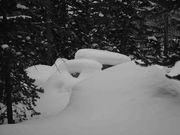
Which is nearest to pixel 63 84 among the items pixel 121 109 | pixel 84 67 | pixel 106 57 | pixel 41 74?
pixel 84 67

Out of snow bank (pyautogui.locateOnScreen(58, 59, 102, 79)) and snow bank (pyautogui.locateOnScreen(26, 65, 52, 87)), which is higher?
snow bank (pyautogui.locateOnScreen(58, 59, 102, 79))

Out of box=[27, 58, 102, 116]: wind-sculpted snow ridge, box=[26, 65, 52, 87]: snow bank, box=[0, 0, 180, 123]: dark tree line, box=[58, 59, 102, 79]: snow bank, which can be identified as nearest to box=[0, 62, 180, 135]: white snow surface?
box=[0, 0, 180, 123]: dark tree line

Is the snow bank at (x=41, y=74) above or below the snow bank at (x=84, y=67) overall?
below

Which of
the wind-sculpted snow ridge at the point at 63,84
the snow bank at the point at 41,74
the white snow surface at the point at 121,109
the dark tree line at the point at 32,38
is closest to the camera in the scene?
the white snow surface at the point at 121,109

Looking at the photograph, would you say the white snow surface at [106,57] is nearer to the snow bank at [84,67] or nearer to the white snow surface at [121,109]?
the snow bank at [84,67]

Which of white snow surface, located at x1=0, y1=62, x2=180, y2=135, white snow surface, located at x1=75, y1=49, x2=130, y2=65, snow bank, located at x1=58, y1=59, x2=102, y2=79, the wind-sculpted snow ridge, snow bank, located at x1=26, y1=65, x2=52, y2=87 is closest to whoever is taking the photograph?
white snow surface, located at x1=0, y1=62, x2=180, y2=135

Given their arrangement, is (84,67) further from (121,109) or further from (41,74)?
(121,109)

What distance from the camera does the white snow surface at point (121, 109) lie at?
5973 mm

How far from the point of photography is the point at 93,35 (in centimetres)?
2389

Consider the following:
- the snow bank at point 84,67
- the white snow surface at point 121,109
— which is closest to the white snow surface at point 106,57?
the snow bank at point 84,67

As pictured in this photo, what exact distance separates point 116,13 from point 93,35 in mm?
2432

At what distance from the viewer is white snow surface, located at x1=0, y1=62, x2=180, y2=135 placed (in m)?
5.97

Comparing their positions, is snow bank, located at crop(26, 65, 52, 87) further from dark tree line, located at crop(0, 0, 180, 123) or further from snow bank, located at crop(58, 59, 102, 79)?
dark tree line, located at crop(0, 0, 180, 123)

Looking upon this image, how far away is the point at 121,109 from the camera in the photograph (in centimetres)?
675
